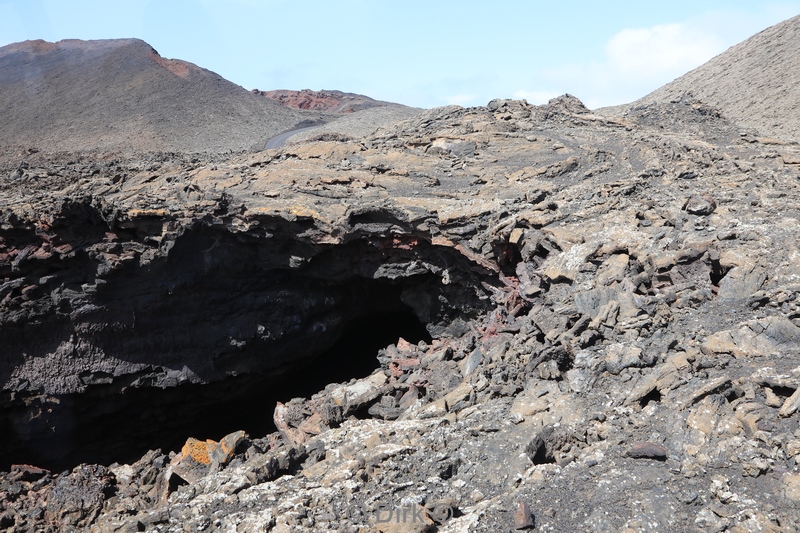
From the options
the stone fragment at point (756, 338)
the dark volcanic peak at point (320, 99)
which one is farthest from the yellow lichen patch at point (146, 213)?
the dark volcanic peak at point (320, 99)

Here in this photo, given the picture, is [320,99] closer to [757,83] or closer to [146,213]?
[757,83]

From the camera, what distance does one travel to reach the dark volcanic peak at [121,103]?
78.2ft

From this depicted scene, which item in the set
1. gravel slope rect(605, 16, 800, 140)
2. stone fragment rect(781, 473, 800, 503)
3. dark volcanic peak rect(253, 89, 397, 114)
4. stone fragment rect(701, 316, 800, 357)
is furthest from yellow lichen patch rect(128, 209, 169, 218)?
dark volcanic peak rect(253, 89, 397, 114)

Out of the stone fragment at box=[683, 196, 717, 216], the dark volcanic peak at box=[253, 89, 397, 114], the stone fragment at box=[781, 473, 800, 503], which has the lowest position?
the stone fragment at box=[781, 473, 800, 503]

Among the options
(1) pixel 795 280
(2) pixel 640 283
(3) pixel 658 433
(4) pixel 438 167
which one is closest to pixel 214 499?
(3) pixel 658 433

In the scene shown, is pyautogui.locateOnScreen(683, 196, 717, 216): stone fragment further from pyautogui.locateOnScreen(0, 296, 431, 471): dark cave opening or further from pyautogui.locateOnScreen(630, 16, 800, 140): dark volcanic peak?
pyautogui.locateOnScreen(630, 16, 800, 140): dark volcanic peak

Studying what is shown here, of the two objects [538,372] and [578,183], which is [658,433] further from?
[578,183]

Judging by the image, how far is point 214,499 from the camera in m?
5.88

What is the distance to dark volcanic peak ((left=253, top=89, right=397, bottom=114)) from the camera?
47.8 meters

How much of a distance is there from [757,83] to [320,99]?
35.3m

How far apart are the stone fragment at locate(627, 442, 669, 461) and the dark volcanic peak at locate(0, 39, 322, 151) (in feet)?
67.0

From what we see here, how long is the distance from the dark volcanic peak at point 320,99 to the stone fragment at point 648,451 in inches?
1690

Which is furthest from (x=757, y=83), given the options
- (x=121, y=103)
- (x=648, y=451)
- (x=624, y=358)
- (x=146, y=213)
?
(x=121, y=103)

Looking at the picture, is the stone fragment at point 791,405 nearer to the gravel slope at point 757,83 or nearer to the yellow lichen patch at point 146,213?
the yellow lichen patch at point 146,213
